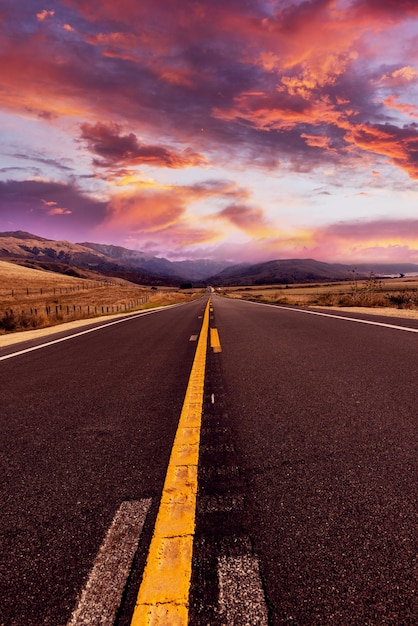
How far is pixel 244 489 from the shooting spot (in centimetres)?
181

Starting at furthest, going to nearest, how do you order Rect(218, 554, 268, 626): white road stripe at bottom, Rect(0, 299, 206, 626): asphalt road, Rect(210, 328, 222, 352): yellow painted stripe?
1. Rect(210, 328, 222, 352): yellow painted stripe
2. Rect(0, 299, 206, 626): asphalt road
3. Rect(218, 554, 268, 626): white road stripe at bottom

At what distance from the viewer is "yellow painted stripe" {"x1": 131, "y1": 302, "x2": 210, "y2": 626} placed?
1.10 m

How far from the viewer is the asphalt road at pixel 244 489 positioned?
1188 millimetres

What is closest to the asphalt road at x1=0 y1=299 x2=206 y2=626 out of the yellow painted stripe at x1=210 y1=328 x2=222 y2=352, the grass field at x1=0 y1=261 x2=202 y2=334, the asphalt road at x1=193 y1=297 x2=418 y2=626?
the asphalt road at x1=193 y1=297 x2=418 y2=626

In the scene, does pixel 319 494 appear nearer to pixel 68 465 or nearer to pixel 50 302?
pixel 68 465

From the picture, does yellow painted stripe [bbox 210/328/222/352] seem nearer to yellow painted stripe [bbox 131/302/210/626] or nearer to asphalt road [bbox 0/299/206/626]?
asphalt road [bbox 0/299/206/626]

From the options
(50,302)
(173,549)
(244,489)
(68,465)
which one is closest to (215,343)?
(68,465)

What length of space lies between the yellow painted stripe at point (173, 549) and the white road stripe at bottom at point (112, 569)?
8 centimetres

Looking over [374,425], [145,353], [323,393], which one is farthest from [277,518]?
[145,353]

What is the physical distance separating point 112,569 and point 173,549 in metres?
→ 0.24

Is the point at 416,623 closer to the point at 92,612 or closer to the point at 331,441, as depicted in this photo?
the point at 92,612

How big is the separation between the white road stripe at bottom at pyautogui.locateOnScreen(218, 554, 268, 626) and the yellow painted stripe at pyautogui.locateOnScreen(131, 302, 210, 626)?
0.13m

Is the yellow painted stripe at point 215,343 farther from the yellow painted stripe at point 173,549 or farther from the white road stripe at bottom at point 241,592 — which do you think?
the white road stripe at bottom at point 241,592

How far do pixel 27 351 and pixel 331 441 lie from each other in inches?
261
